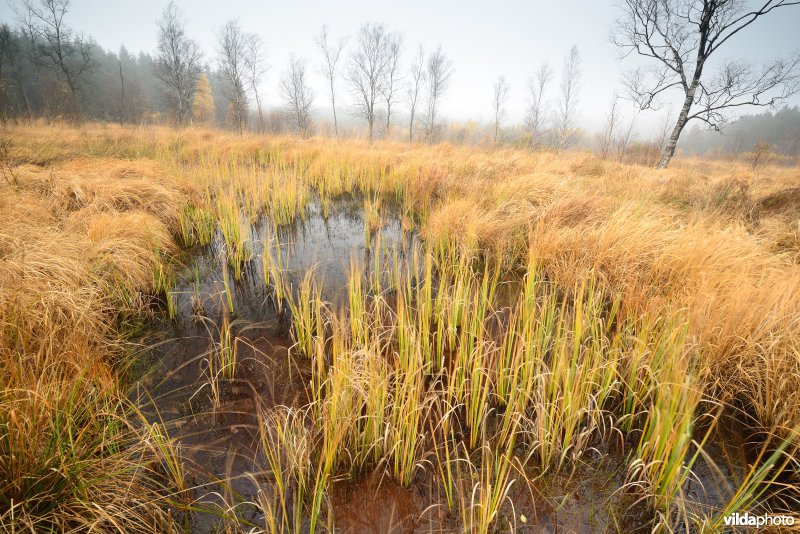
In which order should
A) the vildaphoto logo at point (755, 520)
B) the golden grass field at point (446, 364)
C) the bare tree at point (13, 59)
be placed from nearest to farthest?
the vildaphoto logo at point (755, 520) < the golden grass field at point (446, 364) < the bare tree at point (13, 59)

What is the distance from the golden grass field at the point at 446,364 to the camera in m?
1.10

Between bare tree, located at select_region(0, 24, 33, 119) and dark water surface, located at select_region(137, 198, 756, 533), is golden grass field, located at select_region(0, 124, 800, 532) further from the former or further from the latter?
bare tree, located at select_region(0, 24, 33, 119)

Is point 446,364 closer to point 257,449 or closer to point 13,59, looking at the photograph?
point 257,449

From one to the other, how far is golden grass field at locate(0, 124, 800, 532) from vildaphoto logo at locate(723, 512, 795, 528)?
0.07 metres

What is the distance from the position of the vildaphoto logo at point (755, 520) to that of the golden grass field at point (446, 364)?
71 mm

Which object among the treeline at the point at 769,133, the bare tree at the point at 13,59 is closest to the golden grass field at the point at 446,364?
the bare tree at the point at 13,59

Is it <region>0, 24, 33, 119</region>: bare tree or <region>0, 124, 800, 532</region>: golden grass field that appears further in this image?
<region>0, 24, 33, 119</region>: bare tree

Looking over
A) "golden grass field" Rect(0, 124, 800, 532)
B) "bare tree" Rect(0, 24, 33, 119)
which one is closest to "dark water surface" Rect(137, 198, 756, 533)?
"golden grass field" Rect(0, 124, 800, 532)

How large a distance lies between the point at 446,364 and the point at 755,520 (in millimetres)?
1392

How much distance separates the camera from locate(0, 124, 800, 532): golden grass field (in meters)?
1.10

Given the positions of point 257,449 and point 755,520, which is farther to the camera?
point 257,449

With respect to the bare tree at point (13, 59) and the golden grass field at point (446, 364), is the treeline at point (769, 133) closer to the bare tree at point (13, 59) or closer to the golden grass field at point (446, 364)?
the golden grass field at point (446, 364)

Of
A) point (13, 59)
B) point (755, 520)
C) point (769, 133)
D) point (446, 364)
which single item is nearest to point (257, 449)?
point (446, 364)

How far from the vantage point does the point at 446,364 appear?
2.06 meters
